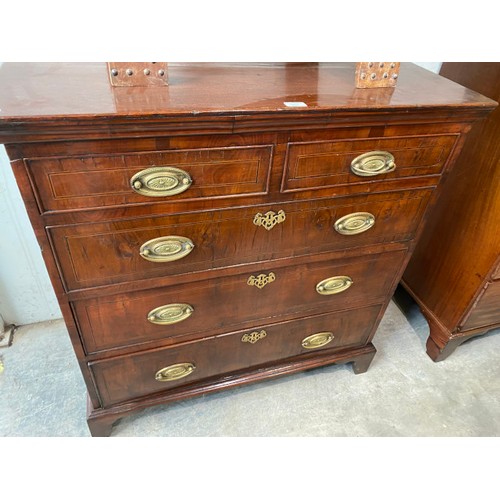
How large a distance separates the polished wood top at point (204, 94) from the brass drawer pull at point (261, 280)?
1.45 feet

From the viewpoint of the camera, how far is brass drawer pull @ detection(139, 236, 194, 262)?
813 millimetres

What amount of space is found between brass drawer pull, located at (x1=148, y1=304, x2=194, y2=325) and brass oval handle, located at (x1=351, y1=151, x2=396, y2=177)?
0.54 meters

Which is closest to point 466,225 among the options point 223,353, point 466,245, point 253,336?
point 466,245

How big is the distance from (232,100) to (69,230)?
41 cm

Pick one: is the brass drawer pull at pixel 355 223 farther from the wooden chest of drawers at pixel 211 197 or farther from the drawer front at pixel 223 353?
the drawer front at pixel 223 353

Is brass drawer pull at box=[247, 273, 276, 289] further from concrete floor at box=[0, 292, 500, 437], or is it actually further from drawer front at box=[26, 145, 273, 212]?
concrete floor at box=[0, 292, 500, 437]

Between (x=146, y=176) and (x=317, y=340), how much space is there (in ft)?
2.79

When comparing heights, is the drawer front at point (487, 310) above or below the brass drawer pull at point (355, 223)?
below

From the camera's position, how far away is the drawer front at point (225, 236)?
2.57ft

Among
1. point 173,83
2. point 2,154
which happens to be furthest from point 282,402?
point 2,154

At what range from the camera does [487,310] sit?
1.42m

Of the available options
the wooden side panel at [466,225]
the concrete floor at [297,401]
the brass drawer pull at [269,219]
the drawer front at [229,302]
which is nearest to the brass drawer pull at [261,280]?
the drawer front at [229,302]

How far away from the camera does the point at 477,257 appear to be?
51.9 inches

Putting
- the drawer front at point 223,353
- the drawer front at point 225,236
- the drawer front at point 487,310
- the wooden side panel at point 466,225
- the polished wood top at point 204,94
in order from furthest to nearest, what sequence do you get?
the drawer front at point 487,310 → the wooden side panel at point 466,225 → the drawer front at point 223,353 → the drawer front at point 225,236 → the polished wood top at point 204,94
